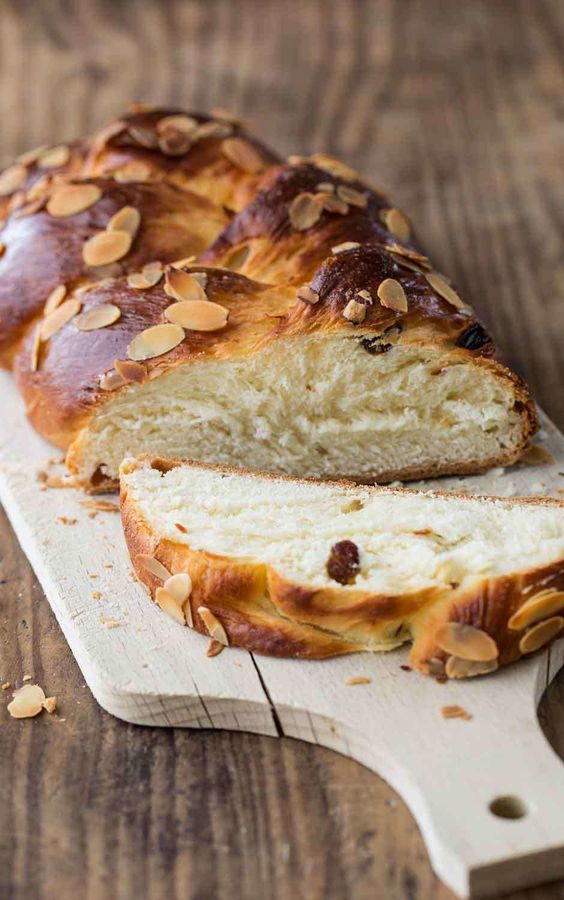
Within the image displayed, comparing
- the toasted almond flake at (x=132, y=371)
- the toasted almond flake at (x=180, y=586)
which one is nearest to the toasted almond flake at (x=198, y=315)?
the toasted almond flake at (x=132, y=371)

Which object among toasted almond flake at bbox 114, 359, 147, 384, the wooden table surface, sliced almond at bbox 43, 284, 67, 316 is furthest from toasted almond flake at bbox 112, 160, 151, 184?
the wooden table surface

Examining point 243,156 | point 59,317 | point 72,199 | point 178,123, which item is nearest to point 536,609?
point 59,317

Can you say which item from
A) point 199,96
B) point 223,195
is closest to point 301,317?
point 223,195

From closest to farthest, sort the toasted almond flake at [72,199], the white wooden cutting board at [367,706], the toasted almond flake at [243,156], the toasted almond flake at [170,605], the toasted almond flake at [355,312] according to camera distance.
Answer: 1. the white wooden cutting board at [367,706]
2. the toasted almond flake at [170,605]
3. the toasted almond flake at [355,312]
4. the toasted almond flake at [72,199]
5. the toasted almond flake at [243,156]

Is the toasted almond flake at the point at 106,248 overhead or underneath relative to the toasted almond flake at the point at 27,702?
overhead

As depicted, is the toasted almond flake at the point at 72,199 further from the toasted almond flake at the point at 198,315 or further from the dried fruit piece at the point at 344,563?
the dried fruit piece at the point at 344,563

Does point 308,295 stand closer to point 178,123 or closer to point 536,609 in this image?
point 536,609
